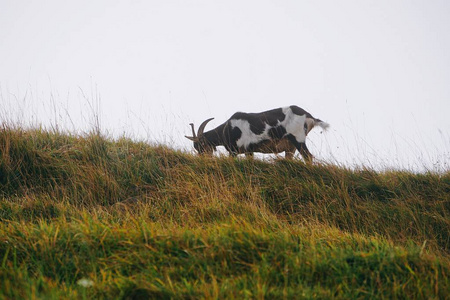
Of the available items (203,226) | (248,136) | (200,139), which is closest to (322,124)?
(248,136)

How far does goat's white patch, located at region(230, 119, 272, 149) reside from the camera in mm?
7984

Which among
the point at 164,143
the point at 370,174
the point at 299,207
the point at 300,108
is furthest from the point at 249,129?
the point at 299,207

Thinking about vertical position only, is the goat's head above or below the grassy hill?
above

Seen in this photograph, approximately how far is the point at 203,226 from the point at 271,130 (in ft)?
16.2

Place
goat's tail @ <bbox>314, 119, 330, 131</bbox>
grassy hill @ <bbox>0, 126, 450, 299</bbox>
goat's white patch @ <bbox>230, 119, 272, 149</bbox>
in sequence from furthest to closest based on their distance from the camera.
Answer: goat's tail @ <bbox>314, 119, 330, 131</bbox> < goat's white patch @ <bbox>230, 119, 272, 149</bbox> < grassy hill @ <bbox>0, 126, 450, 299</bbox>

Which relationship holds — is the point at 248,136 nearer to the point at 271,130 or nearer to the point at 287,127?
the point at 271,130

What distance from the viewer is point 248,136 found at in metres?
8.05

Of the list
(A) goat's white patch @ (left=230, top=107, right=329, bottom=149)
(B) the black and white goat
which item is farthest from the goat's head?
(A) goat's white patch @ (left=230, top=107, right=329, bottom=149)

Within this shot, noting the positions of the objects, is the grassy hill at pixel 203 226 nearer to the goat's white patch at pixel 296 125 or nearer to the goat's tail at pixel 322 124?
the goat's white patch at pixel 296 125

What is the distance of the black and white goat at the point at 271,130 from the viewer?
309 inches

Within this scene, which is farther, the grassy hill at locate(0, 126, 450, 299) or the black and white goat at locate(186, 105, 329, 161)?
the black and white goat at locate(186, 105, 329, 161)

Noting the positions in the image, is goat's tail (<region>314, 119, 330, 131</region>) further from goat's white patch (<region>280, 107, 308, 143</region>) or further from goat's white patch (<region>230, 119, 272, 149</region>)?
goat's white patch (<region>230, 119, 272, 149</region>)

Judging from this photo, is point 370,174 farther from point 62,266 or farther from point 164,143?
point 62,266

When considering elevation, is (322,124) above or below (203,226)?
above
